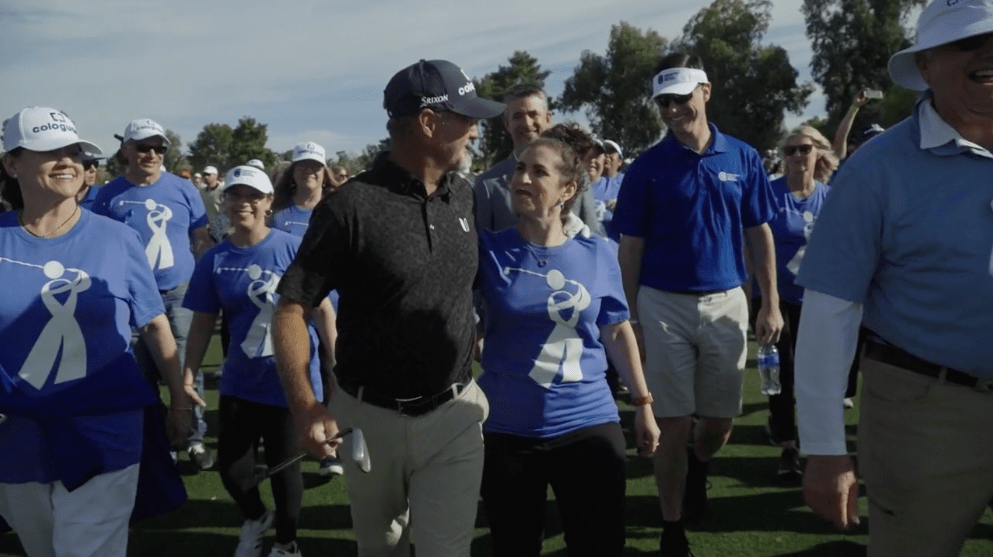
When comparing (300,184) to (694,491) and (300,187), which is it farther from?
(694,491)

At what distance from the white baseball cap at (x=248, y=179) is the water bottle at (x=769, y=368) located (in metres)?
3.11

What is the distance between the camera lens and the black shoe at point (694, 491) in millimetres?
5223

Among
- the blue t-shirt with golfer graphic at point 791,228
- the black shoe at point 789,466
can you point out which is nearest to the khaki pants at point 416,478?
the black shoe at point 789,466

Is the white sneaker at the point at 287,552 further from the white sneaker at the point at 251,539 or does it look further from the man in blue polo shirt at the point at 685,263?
the man in blue polo shirt at the point at 685,263

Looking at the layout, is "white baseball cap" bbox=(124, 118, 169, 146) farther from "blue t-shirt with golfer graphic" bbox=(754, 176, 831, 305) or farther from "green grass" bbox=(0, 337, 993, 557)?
"blue t-shirt with golfer graphic" bbox=(754, 176, 831, 305)

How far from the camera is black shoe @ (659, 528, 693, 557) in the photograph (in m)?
4.64

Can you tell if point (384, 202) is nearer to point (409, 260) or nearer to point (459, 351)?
point (409, 260)

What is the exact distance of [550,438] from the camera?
3.56 metres

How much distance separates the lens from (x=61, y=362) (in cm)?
329

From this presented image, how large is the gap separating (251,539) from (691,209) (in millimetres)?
2857

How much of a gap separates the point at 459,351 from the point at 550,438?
0.62 m

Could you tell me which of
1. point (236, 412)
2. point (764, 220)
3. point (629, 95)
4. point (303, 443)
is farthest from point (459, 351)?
point (629, 95)

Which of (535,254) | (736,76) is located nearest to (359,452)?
(535,254)

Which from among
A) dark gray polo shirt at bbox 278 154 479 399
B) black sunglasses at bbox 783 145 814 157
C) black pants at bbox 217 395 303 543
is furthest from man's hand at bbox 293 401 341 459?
black sunglasses at bbox 783 145 814 157
